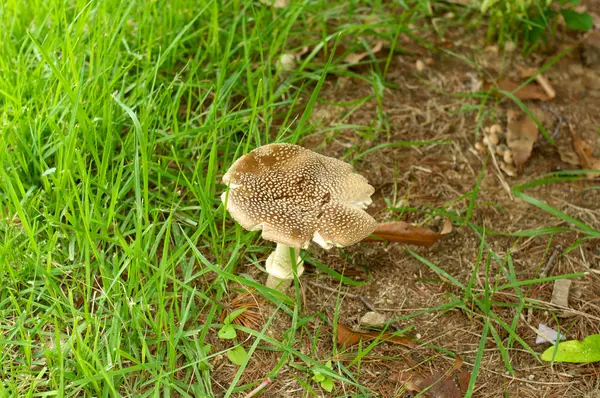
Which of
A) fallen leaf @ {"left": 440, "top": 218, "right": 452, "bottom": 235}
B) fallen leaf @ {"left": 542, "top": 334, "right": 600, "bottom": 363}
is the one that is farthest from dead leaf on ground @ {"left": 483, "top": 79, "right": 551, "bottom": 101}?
fallen leaf @ {"left": 542, "top": 334, "right": 600, "bottom": 363}

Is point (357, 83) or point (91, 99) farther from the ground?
point (91, 99)

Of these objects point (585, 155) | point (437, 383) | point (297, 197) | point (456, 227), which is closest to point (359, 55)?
Answer: point (456, 227)

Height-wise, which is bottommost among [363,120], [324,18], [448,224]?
[448,224]

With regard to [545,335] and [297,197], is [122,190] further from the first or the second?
[545,335]

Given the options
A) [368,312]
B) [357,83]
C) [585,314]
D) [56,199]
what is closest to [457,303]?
[368,312]

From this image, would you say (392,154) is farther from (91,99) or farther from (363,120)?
(91,99)

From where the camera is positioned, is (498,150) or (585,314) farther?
(498,150)
